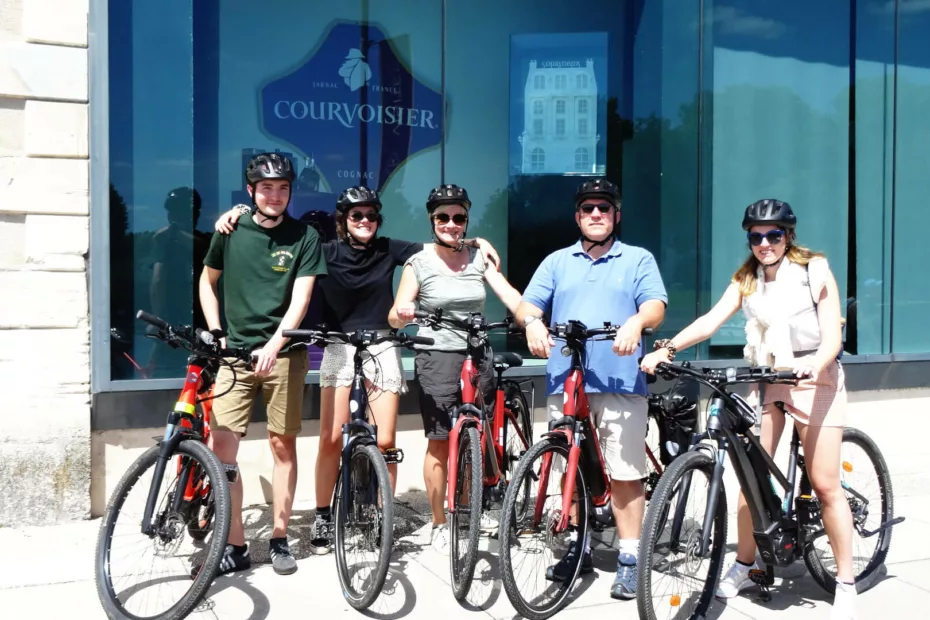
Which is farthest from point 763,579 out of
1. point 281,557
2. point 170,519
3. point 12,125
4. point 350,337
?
point 12,125

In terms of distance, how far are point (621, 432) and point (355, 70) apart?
4.30 metres

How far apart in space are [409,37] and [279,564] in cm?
466

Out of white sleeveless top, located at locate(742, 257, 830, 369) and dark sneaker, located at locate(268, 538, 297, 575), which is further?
dark sneaker, located at locate(268, 538, 297, 575)

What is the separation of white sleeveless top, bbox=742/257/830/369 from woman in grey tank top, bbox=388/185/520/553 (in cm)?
133

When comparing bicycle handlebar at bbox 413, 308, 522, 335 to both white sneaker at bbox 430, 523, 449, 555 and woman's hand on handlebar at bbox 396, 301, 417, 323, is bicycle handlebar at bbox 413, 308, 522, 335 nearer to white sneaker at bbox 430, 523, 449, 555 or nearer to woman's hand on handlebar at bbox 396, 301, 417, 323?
woman's hand on handlebar at bbox 396, 301, 417, 323

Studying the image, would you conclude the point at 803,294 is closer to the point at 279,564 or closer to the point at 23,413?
the point at 279,564

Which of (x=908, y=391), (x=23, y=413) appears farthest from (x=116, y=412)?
(x=908, y=391)

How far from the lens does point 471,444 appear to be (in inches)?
167

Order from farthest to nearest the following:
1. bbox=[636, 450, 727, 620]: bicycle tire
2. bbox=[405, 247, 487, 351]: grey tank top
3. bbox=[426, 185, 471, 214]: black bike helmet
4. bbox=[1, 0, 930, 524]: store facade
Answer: bbox=[1, 0, 930, 524]: store facade, bbox=[405, 247, 487, 351]: grey tank top, bbox=[426, 185, 471, 214]: black bike helmet, bbox=[636, 450, 727, 620]: bicycle tire

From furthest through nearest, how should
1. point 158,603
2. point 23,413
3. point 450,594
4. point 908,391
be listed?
point 908,391 → point 23,413 → point 450,594 → point 158,603

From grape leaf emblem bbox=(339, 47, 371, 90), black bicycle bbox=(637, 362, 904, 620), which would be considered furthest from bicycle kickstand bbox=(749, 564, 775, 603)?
grape leaf emblem bbox=(339, 47, 371, 90)

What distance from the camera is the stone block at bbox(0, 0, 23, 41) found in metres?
5.36

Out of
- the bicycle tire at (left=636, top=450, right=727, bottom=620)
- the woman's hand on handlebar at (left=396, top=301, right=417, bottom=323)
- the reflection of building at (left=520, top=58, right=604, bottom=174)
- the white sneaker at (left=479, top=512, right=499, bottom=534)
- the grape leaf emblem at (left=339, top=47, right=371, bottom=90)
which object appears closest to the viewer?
the bicycle tire at (left=636, top=450, right=727, bottom=620)

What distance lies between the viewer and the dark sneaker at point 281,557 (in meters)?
4.63
